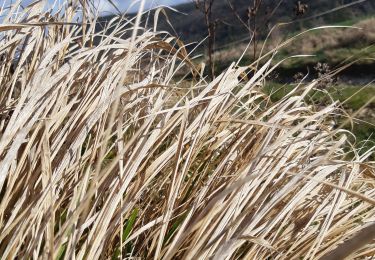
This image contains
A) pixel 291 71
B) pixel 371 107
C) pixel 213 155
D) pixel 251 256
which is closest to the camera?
pixel 251 256

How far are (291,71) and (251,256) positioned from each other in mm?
37278

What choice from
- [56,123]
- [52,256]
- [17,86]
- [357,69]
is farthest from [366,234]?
[357,69]

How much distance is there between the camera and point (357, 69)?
29109 millimetres

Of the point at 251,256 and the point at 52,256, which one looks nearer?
the point at 52,256

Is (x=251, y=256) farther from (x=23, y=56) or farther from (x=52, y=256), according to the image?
(x=23, y=56)

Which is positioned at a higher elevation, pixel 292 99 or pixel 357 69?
pixel 292 99

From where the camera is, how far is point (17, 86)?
229 centimetres

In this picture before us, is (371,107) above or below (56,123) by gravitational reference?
below

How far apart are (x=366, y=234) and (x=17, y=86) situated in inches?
72.6

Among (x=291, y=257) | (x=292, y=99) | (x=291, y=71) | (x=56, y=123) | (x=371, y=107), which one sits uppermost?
(x=56, y=123)

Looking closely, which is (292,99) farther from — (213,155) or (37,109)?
(37,109)

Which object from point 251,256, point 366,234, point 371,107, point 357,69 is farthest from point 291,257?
point 357,69

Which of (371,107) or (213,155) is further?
(371,107)

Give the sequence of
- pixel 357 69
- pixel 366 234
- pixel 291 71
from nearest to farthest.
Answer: pixel 366 234 < pixel 357 69 < pixel 291 71
